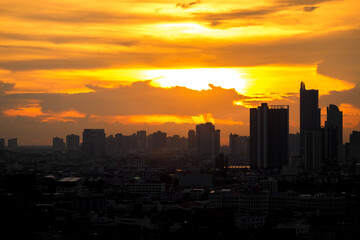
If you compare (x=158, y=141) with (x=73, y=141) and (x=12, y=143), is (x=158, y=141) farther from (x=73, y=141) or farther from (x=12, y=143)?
(x=12, y=143)

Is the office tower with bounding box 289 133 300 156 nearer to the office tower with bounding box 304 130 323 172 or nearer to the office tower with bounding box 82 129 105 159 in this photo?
the office tower with bounding box 82 129 105 159

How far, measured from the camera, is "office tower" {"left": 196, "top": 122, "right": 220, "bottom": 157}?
12025 cm

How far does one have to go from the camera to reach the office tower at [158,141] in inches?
5394

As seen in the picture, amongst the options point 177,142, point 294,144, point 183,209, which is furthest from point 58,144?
point 183,209

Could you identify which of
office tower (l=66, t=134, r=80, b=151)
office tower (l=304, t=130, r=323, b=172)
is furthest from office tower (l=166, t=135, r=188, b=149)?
office tower (l=304, t=130, r=323, b=172)

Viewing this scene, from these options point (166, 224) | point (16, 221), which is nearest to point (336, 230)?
point (166, 224)

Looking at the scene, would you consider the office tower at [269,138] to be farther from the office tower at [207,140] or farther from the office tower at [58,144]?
the office tower at [58,144]

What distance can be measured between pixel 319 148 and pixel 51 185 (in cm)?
4203

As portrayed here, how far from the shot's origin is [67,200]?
37781 millimetres

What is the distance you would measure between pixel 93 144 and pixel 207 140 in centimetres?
1805

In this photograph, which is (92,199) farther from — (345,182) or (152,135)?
(152,135)

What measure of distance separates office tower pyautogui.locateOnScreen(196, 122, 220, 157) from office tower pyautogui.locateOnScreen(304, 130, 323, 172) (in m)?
37.5

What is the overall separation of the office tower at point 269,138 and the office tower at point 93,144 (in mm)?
43445

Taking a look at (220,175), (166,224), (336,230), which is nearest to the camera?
(336,230)
